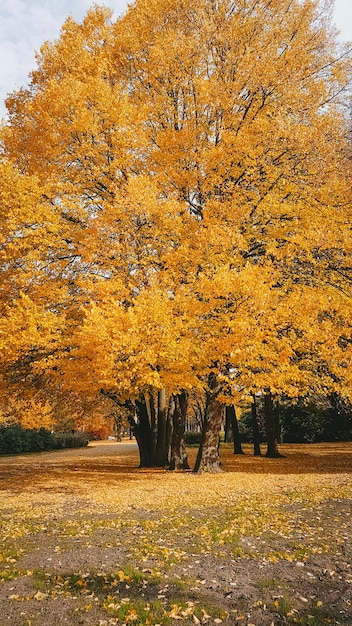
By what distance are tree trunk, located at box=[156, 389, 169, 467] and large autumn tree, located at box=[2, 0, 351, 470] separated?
335 cm

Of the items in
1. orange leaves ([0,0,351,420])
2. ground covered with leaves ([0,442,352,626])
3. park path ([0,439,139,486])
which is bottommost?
ground covered with leaves ([0,442,352,626])

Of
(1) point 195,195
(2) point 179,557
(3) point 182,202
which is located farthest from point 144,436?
(2) point 179,557

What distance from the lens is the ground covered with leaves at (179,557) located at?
4566mm

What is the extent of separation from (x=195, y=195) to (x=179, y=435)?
28.5ft

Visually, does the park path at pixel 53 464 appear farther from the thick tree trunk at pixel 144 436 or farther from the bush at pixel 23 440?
the bush at pixel 23 440

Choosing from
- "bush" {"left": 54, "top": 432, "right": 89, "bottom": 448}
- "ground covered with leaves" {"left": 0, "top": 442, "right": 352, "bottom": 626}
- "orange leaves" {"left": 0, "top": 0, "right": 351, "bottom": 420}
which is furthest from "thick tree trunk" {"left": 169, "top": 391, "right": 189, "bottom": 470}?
"bush" {"left": 54, "top": 432, "right": 89, "bottom": 448}

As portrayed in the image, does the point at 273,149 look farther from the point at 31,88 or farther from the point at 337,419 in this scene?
the point at 337,419

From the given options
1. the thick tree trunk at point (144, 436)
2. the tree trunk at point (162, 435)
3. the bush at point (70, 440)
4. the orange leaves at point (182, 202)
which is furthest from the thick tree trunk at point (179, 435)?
the bush at point (70, 440)

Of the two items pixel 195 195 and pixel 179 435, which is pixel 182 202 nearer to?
pixel 195 195

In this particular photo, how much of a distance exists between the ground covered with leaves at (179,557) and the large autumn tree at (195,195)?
274 centimetres

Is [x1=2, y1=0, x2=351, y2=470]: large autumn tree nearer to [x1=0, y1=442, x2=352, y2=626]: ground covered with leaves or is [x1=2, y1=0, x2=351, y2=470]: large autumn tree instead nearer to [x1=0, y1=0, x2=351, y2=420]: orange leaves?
[x1=0, y1=0, x2=351, y2=420]: orange leaves

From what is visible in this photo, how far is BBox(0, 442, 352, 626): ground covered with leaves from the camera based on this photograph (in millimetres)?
4566

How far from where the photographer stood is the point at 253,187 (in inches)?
534

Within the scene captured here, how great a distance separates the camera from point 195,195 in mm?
14758
